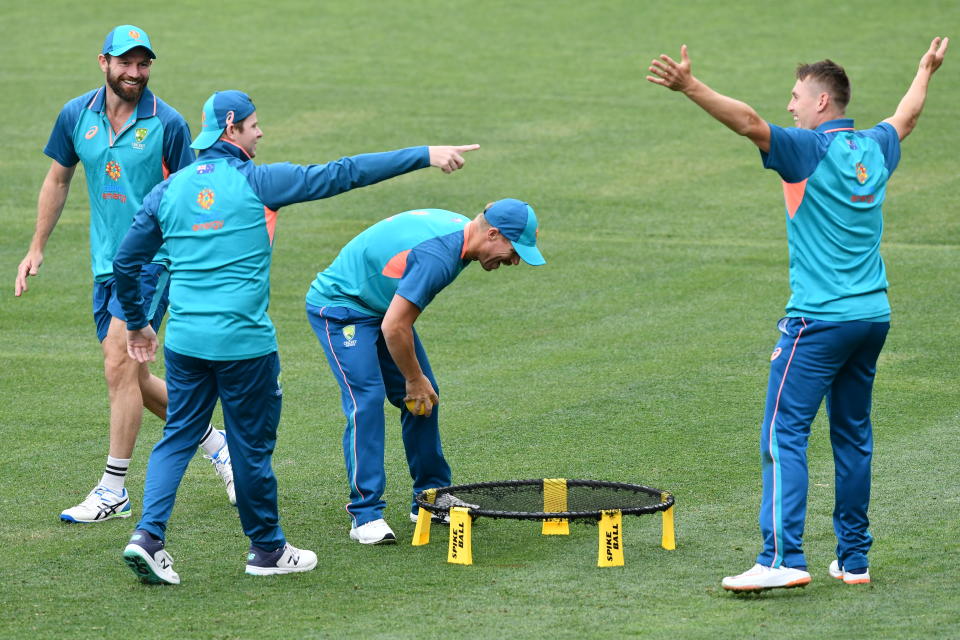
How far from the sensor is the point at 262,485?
650 centimetres

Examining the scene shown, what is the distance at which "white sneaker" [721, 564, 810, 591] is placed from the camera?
612 cm

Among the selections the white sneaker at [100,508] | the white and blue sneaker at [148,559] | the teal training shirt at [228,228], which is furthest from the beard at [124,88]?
the white and blue sneaker at [148,559]

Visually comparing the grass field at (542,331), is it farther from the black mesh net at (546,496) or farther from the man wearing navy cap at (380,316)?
the man wearing navy cap at (380,316)

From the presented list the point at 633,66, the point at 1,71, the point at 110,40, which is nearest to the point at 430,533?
the point at 110,40

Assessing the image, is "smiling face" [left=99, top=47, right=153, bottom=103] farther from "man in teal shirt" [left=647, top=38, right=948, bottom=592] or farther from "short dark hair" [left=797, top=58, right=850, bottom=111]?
"short dark hair" [left=797, top=58, right=850, bottom=111]

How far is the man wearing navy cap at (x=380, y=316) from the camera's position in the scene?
22.6 feet

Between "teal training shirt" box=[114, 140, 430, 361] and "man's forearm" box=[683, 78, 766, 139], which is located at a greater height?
"man's forearm" box=[683, 78, 766, 139]

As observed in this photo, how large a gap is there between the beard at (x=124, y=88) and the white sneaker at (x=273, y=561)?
2613 mm

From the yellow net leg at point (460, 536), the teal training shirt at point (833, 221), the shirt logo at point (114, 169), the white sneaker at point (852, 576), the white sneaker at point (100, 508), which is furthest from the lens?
the shirt logo at point (114, 169)

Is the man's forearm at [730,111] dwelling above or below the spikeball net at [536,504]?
above

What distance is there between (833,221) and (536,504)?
2.21 m

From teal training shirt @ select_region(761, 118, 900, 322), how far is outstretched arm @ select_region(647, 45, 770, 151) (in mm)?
182

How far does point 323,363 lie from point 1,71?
14.9m

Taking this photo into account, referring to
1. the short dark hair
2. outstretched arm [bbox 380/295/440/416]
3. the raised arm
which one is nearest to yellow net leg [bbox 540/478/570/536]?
outstretched arm [bbox 380/295/440/416]
